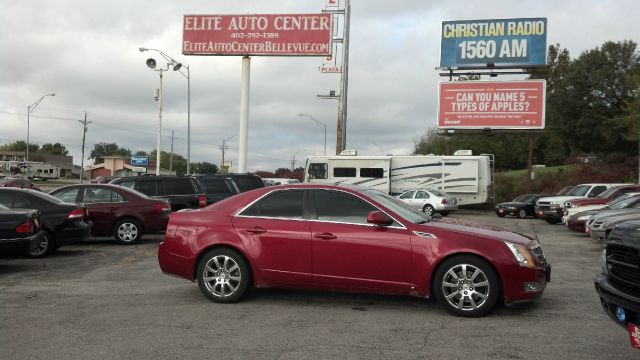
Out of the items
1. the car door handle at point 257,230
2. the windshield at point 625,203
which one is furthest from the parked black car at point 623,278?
the windshield at point 625,203

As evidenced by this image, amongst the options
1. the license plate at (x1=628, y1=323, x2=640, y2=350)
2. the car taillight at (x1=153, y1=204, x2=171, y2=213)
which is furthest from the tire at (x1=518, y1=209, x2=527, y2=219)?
the license plate at (x1=628, y1=323, x2=640, y2=350)

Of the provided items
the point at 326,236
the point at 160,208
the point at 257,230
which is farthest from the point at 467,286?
the point at 160,208

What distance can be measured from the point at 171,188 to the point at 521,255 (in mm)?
11599

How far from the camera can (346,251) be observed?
674 centimetres

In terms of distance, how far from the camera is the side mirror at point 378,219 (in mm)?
6617

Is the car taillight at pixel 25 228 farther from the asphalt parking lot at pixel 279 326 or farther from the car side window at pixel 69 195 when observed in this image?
the car side window at pixel 69 195

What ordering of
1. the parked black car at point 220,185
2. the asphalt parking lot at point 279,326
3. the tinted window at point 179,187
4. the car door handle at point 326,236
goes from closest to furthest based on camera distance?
the asphalt parking lot at point 279,326 < the car door handle at point 326,236 < the tinted window at point 179,187 < the parked black car at point 220,185

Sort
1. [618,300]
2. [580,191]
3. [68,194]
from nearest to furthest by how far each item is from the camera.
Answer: [618,300]
[68,194]
[580,191]

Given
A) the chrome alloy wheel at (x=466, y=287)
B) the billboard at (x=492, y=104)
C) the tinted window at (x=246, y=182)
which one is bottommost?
the chrome alloy wheel at (x=466, y=287)

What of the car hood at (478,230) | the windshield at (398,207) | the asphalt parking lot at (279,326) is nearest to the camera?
the asphalt parking lot at (279,326)

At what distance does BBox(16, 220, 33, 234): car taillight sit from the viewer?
962 centimetres

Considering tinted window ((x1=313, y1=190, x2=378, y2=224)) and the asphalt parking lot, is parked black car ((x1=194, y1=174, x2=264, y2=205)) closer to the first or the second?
the asphalt parking lot

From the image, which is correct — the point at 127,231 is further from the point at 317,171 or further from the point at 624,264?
the point at 317,171

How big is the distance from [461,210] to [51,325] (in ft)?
101
